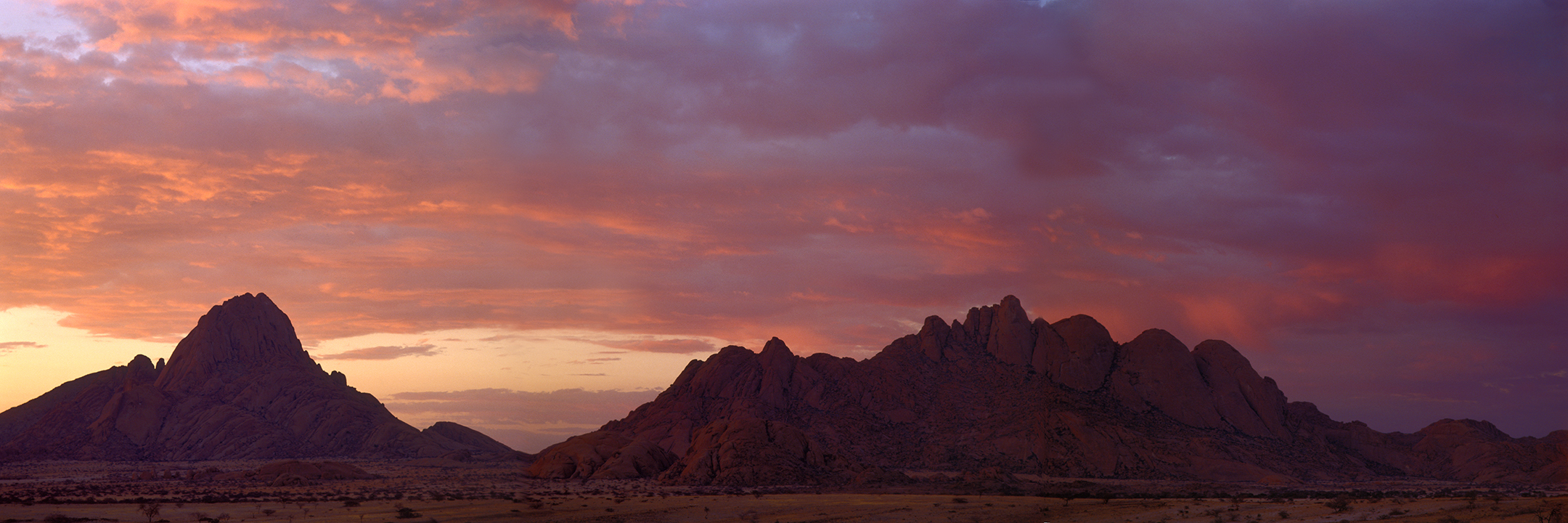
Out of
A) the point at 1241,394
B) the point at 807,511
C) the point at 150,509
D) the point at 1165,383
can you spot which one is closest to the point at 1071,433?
the point at 1165,383

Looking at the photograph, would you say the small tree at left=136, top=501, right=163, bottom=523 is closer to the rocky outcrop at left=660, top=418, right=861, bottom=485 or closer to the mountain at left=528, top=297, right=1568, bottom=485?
the rocky outcrop at left=660, top=418, right=861, bottom=485

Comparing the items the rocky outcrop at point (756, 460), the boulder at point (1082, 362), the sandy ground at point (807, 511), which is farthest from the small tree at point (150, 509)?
the boulder at point (1082, 362)

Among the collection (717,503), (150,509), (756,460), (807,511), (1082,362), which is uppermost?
(1082,362)

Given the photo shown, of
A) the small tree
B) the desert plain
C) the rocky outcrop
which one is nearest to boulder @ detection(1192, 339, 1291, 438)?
the desert plain

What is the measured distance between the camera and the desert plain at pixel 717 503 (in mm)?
69625

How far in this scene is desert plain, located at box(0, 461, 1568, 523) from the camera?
69625 mm

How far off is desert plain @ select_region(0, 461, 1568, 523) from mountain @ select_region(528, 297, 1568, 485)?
15997 mm

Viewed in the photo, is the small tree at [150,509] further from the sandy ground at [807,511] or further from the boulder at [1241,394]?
the boulder at [1241,394]

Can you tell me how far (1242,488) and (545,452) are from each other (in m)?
107

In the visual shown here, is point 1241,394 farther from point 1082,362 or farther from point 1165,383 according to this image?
point 1082,362

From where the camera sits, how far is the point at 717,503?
9369 cm

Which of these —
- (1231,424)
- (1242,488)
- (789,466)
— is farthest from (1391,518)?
(1231,424)

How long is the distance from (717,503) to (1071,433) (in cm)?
9207

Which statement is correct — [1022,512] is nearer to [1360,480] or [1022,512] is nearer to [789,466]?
[789,466]
